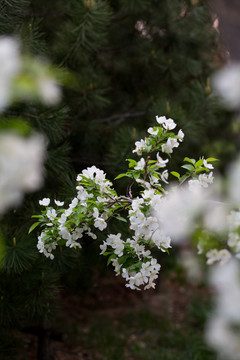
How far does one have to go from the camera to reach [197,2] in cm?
359

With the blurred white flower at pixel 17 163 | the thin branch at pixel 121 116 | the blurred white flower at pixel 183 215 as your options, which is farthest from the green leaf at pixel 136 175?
the thin branch at pixel 121 116

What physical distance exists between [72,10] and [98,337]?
2.99 metres

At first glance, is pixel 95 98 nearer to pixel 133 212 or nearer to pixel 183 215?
pixel 133 212

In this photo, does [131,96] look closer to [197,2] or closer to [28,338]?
[197,2]

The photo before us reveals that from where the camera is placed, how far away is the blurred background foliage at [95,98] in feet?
8.63

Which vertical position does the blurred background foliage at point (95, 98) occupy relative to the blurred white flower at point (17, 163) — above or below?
above

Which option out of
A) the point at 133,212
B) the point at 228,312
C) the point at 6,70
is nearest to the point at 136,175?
the point at 133,212

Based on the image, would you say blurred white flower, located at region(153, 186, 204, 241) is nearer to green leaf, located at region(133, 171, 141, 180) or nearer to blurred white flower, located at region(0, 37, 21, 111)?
blurred white flower, located at region(0, 37, 21, 111)

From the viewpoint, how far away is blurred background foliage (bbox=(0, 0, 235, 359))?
263 cm

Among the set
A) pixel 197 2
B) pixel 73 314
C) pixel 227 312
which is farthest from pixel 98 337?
pixel 227 312

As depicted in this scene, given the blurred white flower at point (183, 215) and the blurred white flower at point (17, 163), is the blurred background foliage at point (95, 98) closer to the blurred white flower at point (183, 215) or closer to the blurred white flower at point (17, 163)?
the blurred white flower at point (183, 215)

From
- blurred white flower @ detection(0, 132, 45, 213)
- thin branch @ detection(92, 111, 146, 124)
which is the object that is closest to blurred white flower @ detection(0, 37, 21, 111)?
blurred white flower @ detection(0, 132, 45, 213)

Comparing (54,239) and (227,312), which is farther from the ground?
(54,239)

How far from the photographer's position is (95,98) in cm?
305
